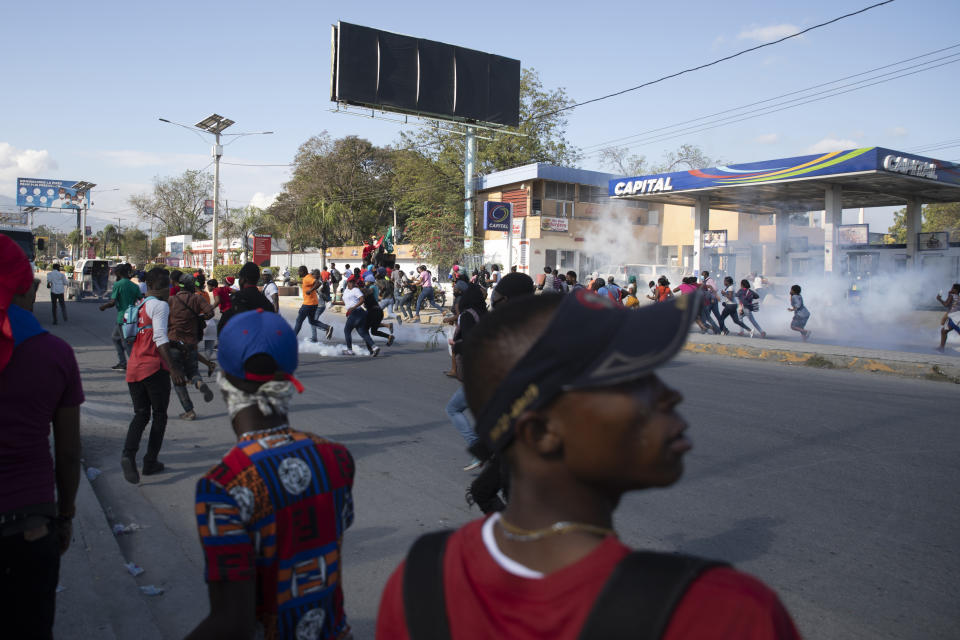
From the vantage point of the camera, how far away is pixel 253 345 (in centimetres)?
212

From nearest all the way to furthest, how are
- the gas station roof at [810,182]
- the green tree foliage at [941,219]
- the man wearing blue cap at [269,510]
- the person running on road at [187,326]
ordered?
the man wearing blue cap at [269,510] < the person running on road at [187,326] < the gas station roof at [810,182] < the green tree foliage at [941,219]

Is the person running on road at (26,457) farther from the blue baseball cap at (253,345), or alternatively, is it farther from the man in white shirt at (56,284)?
the man in white shirt at (56,284)

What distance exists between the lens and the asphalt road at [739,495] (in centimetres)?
383

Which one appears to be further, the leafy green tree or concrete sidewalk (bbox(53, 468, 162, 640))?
the leafy green tree

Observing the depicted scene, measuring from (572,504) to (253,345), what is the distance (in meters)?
1.34

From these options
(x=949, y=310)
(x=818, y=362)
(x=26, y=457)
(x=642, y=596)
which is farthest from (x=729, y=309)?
(x=642, y=596)

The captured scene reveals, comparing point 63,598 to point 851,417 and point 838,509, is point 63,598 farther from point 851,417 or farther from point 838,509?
point 851,417

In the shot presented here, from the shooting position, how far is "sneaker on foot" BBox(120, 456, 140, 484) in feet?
18.7

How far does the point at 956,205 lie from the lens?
48.6 meters

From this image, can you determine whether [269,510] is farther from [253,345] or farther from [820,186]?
[820,186]

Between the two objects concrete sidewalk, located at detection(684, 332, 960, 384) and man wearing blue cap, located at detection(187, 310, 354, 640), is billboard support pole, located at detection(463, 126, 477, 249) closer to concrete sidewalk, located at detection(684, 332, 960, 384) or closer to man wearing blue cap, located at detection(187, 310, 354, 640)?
concrete sidewalk, located at detection(684, 332, 960, 384)

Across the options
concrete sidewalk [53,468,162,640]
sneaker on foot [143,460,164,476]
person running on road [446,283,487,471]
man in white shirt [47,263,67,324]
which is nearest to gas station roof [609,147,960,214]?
person running on road [446,283,487,471]

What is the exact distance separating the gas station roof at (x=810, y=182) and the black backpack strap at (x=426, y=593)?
2377cm

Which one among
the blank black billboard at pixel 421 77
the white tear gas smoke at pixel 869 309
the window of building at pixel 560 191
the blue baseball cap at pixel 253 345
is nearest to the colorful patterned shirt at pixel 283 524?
the blue baseball cap at pixel 253 345
